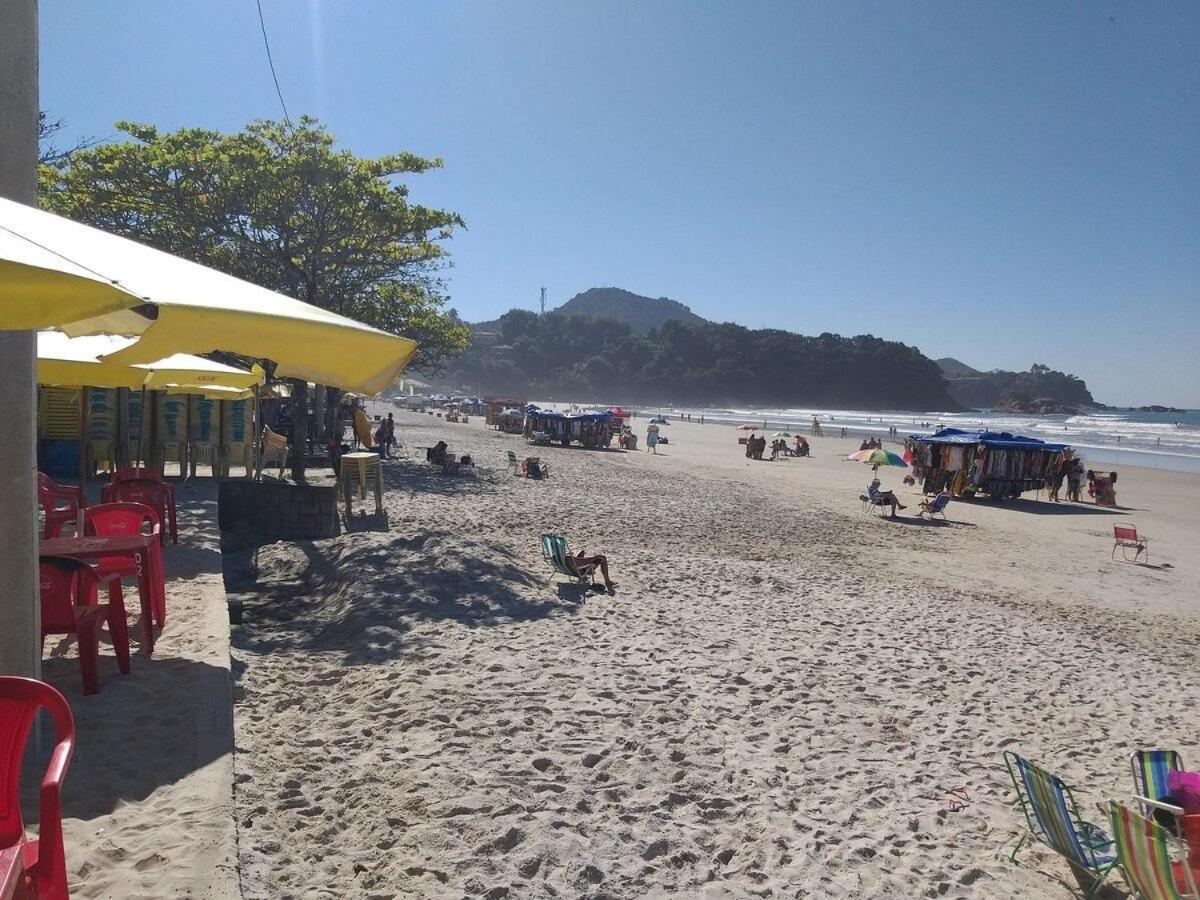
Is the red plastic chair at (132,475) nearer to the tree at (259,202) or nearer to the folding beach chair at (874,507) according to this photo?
the tree at (259,202)

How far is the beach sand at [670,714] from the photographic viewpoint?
3225 millimetres

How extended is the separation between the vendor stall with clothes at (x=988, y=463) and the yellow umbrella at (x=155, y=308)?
18.7 metres

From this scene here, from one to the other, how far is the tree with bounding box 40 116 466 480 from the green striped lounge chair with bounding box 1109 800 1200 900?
1509 centimetres

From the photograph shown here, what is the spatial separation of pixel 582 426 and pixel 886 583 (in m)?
21.6

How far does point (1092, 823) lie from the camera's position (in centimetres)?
386

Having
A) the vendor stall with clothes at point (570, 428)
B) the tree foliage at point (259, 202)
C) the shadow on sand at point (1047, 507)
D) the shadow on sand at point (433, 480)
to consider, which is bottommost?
the shadow on sand at point (1047, 507)

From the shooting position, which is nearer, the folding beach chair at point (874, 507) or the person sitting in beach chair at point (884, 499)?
the person sitting in beach chair at point (884, 499)

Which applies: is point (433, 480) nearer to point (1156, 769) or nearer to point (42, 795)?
point (1156, 769)

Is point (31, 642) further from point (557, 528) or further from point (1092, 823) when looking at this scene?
point (557, 528)

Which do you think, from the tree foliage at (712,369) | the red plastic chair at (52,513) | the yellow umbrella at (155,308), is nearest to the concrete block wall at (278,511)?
the red plastic chair at (52,513)

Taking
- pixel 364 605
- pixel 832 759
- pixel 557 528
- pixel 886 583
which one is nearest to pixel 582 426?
pixel 557 528

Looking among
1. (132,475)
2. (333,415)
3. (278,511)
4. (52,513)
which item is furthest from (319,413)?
(52,513)

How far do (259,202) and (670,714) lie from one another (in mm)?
15778

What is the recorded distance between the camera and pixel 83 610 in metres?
3.81
